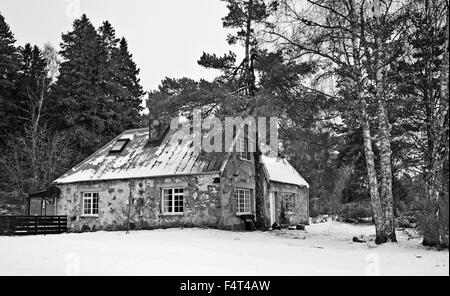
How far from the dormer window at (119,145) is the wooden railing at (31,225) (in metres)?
4.47

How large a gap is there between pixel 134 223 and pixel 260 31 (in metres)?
10.5

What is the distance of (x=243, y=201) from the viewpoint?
65.9ft

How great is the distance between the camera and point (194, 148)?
66.9ft

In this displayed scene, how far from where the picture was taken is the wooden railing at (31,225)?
18.0m

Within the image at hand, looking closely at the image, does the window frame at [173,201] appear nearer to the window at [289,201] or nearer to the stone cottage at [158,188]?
the stone cottage at [158,188]

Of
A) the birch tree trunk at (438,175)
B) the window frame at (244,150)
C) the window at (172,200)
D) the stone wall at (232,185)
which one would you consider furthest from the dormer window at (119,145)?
the birch tree trunk at (438,175)

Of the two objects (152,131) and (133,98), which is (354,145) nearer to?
(152,131)

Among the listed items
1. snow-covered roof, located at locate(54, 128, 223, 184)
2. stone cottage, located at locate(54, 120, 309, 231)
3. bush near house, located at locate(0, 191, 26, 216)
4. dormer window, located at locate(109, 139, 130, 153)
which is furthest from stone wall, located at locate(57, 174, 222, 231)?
bush near house, located at locate(0, 191, 26, 216)

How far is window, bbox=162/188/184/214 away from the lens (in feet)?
61.4

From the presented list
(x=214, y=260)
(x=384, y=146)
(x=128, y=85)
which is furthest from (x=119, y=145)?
(x=128, y=85)

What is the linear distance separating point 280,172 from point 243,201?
6.33 metres

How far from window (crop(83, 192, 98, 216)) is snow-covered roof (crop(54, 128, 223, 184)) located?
0.87 m

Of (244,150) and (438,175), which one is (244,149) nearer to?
(244,150)

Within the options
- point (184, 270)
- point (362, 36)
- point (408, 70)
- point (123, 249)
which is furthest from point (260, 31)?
point (184, 270)
